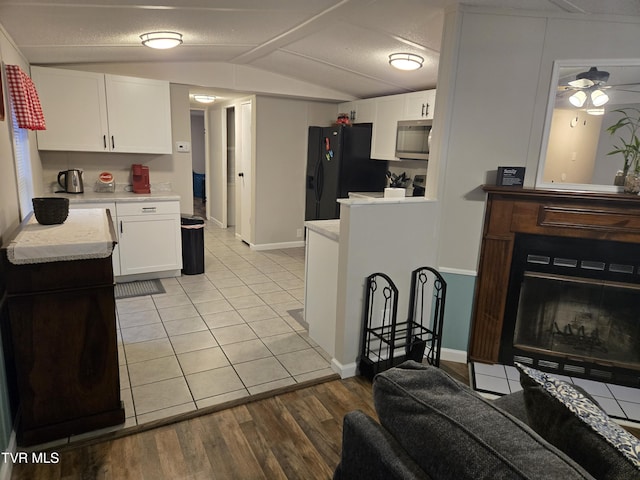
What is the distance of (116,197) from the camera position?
4020 millimetres

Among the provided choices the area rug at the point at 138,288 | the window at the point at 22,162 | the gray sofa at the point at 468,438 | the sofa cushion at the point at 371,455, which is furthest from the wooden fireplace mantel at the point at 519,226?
the window at the point at 22,162

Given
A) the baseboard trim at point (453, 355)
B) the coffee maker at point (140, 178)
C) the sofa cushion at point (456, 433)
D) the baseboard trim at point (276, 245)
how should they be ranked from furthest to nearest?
1. the baseboard trim at point (276, 245)
2. the coffee maker at point (140, 178)
3. the baseboard trim at point (453, 355)
4. the sofa cushion at point (456, 433)

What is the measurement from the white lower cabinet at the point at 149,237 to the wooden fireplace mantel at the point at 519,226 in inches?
120

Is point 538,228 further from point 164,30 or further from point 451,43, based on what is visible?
point 164,30

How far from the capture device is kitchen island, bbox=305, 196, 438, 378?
8.45 ft

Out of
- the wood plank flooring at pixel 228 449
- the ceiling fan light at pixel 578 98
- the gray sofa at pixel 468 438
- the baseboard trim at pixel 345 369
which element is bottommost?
the wood plank flooring at pixel 228 449

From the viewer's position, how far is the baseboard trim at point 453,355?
298cm

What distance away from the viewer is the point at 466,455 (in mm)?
885

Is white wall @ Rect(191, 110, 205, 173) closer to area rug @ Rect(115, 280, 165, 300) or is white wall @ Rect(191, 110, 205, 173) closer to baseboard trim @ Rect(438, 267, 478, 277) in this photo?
area rug @ Rect(115, 280, 165, 300)

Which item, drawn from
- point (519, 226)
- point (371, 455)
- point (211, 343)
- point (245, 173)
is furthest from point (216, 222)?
point (371, 455)

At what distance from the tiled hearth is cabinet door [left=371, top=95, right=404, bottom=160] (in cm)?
269

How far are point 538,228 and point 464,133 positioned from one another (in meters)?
0.77

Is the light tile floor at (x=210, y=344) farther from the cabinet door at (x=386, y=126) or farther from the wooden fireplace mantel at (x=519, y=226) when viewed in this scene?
the cabinet door at (x=386, y=126)

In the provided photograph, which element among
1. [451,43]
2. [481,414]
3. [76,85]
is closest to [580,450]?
[481,414]
